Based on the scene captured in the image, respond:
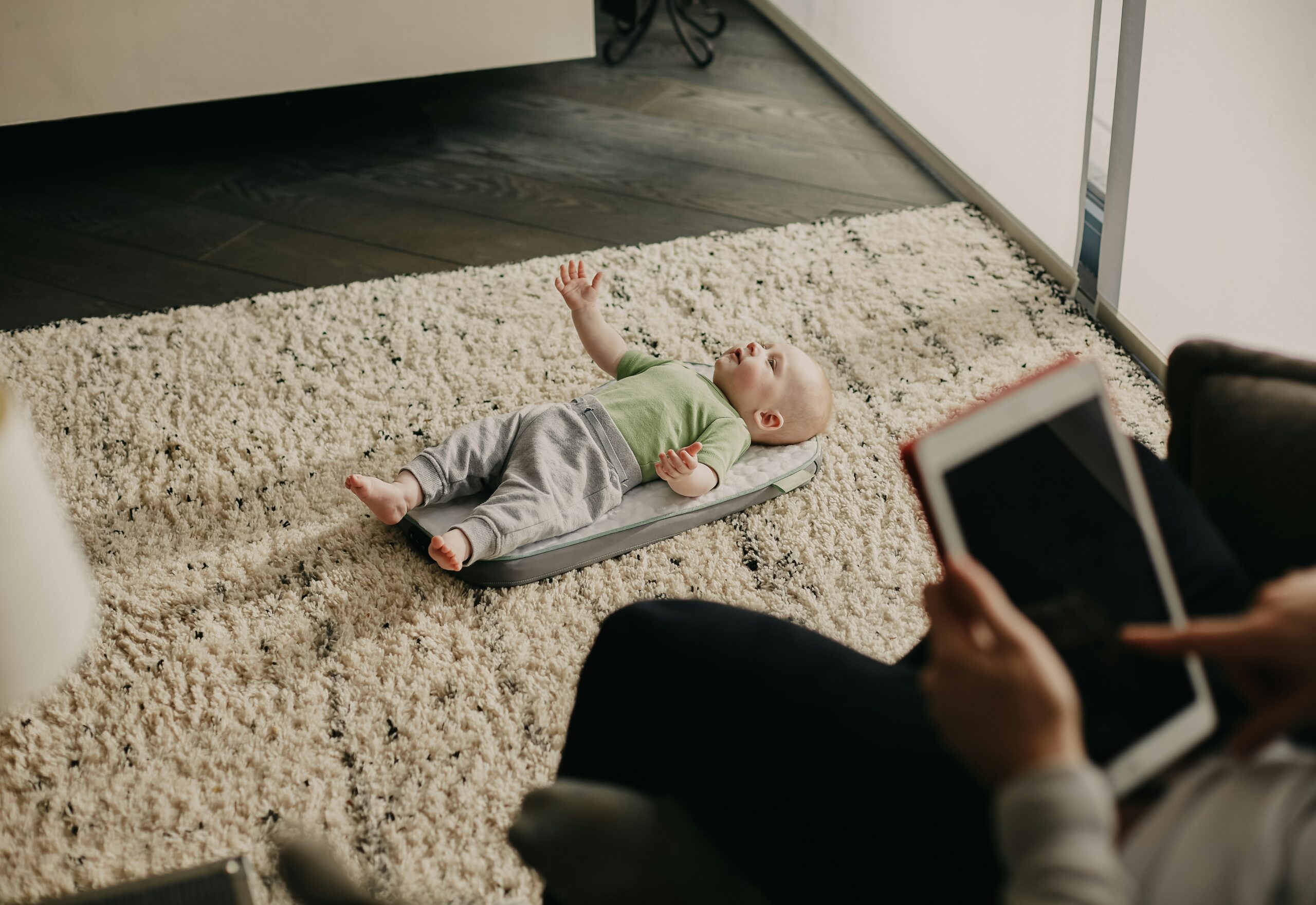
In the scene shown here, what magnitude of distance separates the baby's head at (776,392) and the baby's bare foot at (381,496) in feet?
1.72

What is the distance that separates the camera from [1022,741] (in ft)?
1.54

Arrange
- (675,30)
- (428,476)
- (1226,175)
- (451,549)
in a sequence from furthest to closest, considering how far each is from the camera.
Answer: (675,30)
(1226,175)
(428,476)
(451,549)

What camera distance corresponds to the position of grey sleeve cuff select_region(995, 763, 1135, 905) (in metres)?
0.44

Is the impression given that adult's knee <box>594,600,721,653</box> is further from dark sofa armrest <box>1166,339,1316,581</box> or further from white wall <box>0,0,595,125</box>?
white wall <box>0,0,595,125</box>

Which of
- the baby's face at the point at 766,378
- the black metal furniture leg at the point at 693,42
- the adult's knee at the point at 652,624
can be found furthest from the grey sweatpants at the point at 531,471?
the black metal furniture leg at the point at 693,42

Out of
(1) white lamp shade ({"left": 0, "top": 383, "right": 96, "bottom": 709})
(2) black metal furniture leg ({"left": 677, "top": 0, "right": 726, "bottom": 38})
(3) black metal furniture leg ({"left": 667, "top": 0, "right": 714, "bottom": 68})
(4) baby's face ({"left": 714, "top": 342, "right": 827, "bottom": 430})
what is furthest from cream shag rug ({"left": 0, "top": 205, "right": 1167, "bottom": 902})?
(2) black metal furniture leg ({"left": 677, "top": 0, "right": 726, "bottom": 38})

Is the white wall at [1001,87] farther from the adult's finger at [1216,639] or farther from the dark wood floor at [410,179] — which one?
the adult's finger at [1216,639]

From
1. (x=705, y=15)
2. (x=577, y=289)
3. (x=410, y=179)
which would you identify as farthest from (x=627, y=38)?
(x=577, y=289)

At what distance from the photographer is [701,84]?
113 inches

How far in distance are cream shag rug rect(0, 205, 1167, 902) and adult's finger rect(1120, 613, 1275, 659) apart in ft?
0.57

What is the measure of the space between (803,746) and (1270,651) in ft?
0.84

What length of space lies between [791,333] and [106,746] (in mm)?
1257

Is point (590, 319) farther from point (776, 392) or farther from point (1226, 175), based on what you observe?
point (1226, 175)

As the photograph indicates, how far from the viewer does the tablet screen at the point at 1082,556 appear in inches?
21.6
